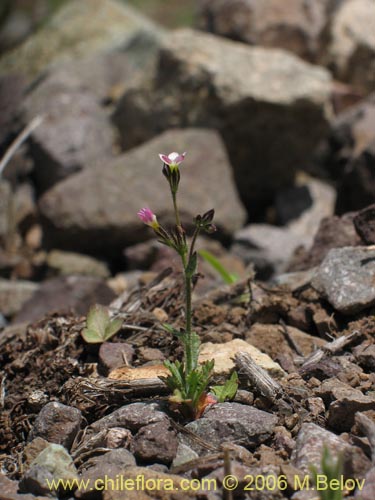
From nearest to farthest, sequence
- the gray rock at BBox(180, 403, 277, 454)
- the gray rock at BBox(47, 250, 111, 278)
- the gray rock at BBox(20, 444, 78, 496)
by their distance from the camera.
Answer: the gray rock at BBox(20, 444, 78, 496)
the gray rock at BBox(180, 403, 277, 454)
the gray rock at BBox(47, 250, 111, 278)

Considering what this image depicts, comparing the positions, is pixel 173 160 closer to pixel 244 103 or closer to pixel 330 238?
pixel 330 238

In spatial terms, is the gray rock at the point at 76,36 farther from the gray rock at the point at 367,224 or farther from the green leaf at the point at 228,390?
the green leaf at the point at 228,390

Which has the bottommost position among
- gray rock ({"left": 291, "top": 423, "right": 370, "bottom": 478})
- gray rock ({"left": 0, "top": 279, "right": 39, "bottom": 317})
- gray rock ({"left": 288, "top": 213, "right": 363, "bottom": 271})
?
gray rock ({"left": 0, "top": 279, "right": 39, "bottom": 317})

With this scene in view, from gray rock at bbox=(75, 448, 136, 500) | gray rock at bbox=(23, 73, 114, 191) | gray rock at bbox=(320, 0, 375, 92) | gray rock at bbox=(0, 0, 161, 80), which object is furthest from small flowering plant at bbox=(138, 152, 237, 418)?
gray rock at bbox=(0, 0, 161, 80)

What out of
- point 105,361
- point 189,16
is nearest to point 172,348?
point 105,361

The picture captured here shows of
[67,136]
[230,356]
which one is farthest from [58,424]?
[67,136]

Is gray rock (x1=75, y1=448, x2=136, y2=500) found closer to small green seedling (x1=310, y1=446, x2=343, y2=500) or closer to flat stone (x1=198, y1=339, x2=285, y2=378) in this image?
flat stone (x1=198, y1=339, x2=285, y2=378)
